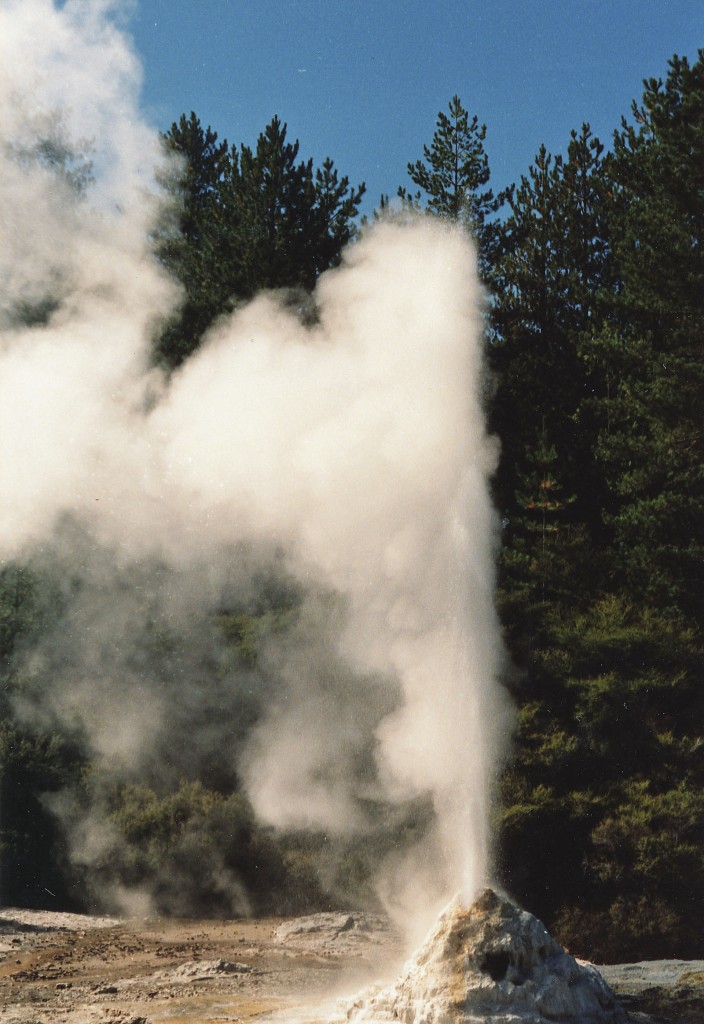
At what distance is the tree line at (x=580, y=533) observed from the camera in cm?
1376

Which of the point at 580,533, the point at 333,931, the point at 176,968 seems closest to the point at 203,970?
the point at 176,968

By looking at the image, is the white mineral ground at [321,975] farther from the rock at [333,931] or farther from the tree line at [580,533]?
the tree line at [580,533]

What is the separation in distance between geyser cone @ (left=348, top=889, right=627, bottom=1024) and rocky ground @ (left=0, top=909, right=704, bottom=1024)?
62 cm

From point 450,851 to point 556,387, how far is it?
7.93 metres

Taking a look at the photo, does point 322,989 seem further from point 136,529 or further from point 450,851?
point 136,529

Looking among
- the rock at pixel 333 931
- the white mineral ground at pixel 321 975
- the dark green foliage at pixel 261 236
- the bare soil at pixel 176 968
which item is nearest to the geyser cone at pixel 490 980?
the white mineral ground at pixel 321 975

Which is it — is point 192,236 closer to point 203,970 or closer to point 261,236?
point 261,236

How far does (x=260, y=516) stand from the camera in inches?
605

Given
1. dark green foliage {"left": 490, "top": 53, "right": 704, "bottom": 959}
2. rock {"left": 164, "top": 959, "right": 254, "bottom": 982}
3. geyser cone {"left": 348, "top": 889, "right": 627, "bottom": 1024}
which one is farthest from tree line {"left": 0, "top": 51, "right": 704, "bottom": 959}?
geyser cone {"left": 348, "top": 889, "right": 627, "bottom": 1024}

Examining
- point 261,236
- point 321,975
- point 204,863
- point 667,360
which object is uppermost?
point 261,236

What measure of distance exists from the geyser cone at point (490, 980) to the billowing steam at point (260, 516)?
14.5 ft

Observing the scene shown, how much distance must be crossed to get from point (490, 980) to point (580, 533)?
9780 mm

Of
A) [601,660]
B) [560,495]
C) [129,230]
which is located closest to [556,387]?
[560,495]

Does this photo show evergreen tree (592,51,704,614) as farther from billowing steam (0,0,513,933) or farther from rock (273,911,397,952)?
rock (273,911,397,952)
